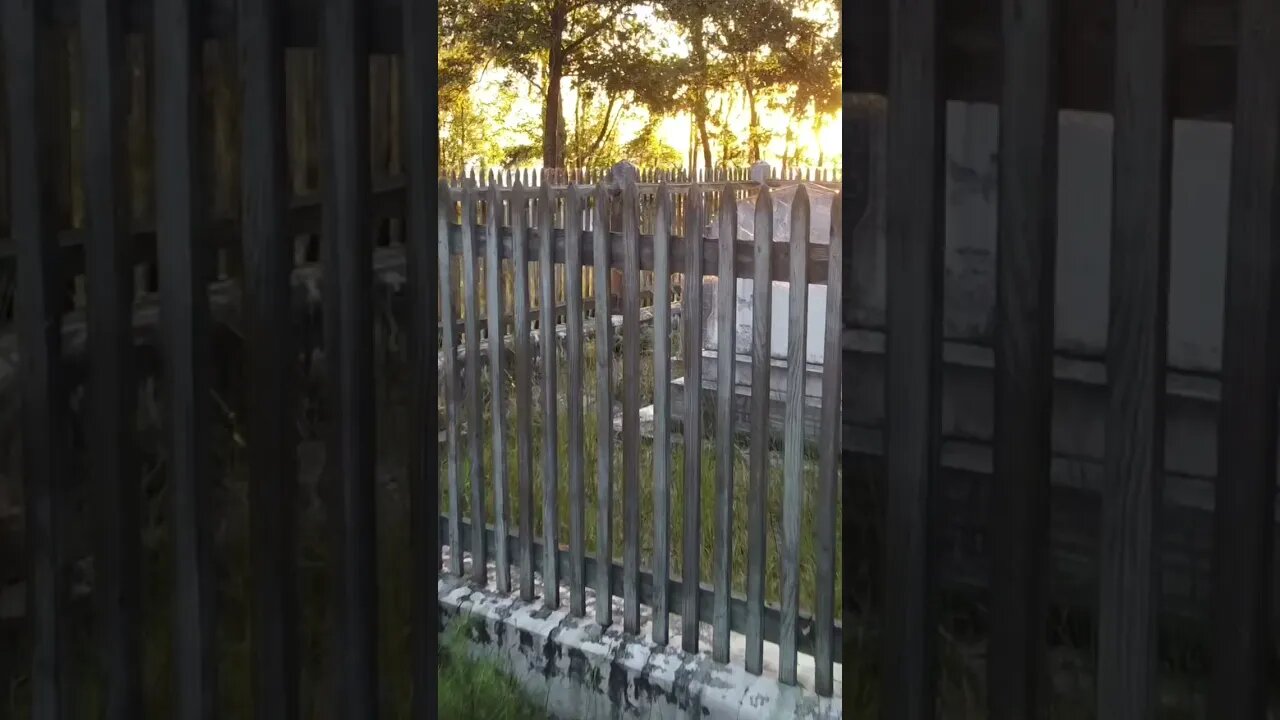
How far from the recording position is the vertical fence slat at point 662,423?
4062 mm

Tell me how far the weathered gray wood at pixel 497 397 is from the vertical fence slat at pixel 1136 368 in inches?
142

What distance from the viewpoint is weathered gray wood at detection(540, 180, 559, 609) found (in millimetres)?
4406

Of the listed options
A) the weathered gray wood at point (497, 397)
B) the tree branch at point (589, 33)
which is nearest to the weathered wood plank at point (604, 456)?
the weathered gray wood at point (497, 397)
